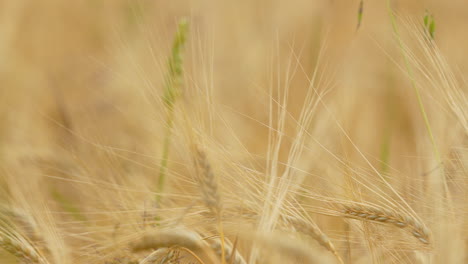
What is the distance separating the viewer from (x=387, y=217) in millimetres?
734

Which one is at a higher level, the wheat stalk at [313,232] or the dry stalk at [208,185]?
the dry stalk at [208,185]

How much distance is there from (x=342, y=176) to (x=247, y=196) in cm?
14

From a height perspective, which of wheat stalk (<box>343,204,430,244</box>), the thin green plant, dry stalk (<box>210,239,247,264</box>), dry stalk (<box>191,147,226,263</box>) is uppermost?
the thin green plant

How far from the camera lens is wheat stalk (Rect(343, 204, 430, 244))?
728 millimetres

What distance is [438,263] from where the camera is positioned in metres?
0.69

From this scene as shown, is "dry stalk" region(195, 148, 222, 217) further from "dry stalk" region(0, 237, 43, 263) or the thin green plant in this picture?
"dry stalk" region(0, 237, 43, 263)

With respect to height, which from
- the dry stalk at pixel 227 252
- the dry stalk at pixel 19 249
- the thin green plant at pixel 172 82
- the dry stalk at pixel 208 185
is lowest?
the dry stalk at pixel 19 249

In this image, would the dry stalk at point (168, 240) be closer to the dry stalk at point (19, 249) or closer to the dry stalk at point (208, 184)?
the dry stalk at point (208, 184)

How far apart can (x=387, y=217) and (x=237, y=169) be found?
0.64 ft

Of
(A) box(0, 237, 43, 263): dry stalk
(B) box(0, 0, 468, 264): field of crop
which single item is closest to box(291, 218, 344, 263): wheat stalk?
(B) box(0, 0, 468, 264): field of crop

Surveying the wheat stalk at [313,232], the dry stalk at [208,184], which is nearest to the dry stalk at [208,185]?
the dry stalk at [208,184]

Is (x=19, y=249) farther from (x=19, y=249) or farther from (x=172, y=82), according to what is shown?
(x=172, y=82)

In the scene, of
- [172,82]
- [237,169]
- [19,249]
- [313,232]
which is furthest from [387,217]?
[19,249]

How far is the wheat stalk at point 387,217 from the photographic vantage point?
2.39ft
